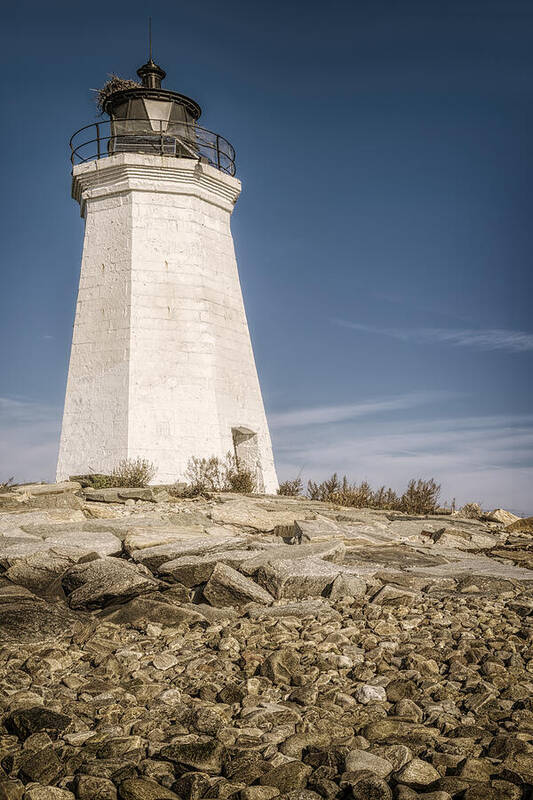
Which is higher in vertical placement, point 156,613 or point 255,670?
point 156,613

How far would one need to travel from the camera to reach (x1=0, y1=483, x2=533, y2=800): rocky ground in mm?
2965

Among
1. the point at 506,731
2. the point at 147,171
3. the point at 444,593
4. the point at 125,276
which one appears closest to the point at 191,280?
the point at 125,276

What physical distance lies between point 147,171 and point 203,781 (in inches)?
560

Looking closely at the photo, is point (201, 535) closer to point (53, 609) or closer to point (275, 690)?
point (53, 609)

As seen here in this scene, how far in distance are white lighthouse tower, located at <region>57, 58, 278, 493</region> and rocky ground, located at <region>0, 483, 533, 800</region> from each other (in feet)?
21.4

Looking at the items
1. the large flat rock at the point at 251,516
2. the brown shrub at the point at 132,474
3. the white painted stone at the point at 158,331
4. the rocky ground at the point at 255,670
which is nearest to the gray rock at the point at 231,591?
the rocky ground at the point at 255,670

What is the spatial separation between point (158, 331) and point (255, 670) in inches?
437

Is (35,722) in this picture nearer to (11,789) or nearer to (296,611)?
(11,789)

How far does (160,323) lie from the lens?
1466 cm

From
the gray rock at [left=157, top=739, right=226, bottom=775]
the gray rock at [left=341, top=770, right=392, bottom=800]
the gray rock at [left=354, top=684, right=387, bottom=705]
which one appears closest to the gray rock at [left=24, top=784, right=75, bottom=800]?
the gray rock at [left=157, top=739, right=226, bottom=775]

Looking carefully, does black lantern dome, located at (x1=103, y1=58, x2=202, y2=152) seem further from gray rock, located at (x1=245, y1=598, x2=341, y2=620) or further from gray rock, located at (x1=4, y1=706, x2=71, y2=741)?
gray rock, located at (x1=4, y1=706, x2=71, y2=741)

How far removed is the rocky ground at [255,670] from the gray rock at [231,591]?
1cm

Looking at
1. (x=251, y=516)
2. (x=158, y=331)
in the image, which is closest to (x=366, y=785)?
(x=251, y=516)

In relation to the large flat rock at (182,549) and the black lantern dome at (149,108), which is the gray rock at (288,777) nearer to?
the large flat rock at (182,549)
